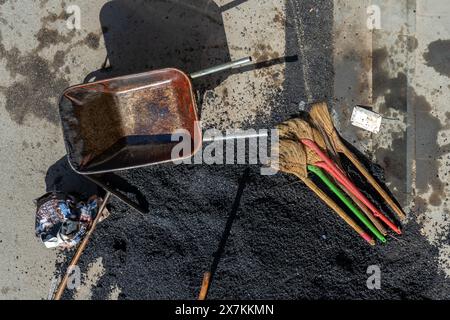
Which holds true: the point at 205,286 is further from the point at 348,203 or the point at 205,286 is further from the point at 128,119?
the point at 128,119

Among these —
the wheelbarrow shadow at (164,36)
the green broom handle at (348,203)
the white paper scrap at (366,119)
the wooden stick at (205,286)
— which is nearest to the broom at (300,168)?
the green broom handle at (348,203)

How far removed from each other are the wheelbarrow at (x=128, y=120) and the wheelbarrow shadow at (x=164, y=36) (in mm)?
674

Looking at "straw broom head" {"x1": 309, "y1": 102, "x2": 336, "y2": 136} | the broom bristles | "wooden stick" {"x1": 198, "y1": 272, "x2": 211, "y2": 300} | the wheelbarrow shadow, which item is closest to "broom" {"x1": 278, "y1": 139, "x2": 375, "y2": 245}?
the broom bristles

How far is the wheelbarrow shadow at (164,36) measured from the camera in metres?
7.30

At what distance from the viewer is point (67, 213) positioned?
693 centimetres

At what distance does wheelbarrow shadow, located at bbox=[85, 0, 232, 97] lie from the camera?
23.9 feet

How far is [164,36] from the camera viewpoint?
7.32 metres

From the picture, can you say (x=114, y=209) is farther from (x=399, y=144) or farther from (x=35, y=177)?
(x=399, y=144)

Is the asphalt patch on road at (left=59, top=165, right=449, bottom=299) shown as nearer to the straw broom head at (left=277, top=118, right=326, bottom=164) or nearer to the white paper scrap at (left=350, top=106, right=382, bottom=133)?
the straw broom head at (left=277, top=118, right=326, bottom=164)

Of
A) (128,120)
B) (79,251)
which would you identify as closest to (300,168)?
(128,120)

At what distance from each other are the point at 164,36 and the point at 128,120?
1.54 m

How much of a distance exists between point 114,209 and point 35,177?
1.47 m
